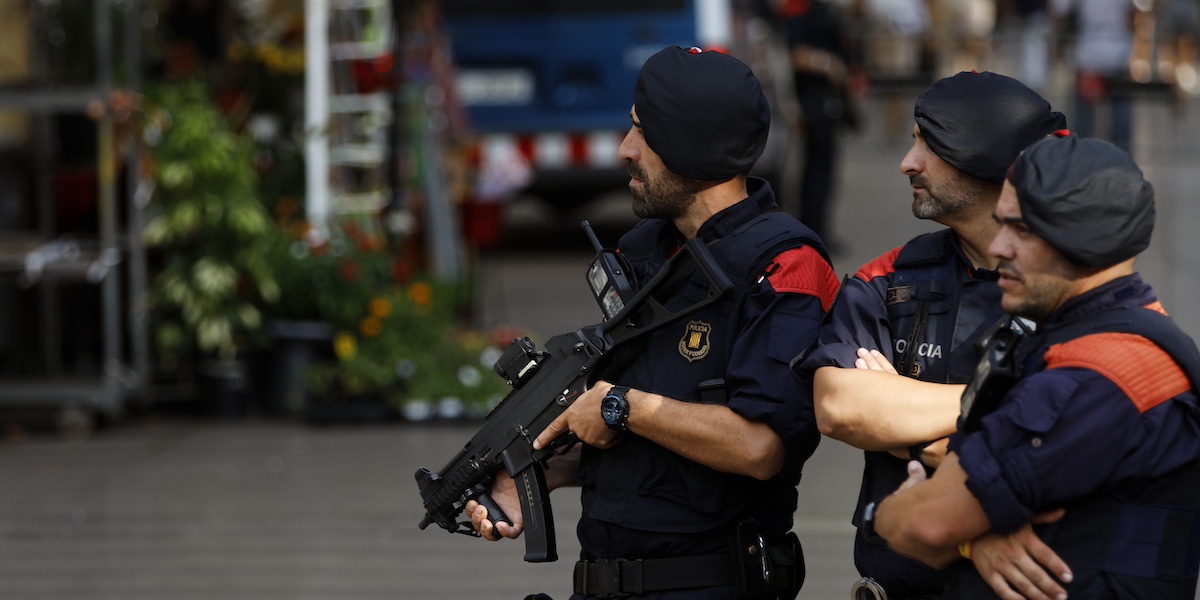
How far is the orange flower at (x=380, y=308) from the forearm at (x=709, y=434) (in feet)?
15.2

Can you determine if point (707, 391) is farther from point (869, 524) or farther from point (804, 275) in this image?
point (869, 524)

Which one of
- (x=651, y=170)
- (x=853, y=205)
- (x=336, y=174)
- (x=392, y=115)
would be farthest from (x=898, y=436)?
(x=853, y=205)

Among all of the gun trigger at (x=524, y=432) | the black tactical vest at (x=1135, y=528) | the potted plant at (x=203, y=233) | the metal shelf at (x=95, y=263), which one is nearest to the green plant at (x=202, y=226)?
the potted plant at (x=203, y=233)

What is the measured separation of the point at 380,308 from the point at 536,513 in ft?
14.6

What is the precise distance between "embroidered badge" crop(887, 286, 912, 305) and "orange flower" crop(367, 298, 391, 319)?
16.0 ft

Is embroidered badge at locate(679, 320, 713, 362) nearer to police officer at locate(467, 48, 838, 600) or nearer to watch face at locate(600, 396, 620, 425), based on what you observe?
police officer at locate(467, 48, 838, 600)

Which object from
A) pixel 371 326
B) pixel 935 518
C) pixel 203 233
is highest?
pixel 935 518

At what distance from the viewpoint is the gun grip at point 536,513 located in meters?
2.75

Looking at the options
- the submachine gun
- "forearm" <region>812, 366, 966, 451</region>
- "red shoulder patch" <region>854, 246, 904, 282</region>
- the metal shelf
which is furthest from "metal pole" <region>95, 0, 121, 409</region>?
"forearm" <region>812, 366, 966, 451</region>

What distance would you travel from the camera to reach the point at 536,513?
275cm

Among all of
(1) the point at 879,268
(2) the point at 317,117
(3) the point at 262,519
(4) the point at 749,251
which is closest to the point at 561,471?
(4) the point at 749,251

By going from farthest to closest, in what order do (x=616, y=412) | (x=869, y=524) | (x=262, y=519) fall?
(x=262, y=519) < (x=616, y=412) < (x=869, y=524)

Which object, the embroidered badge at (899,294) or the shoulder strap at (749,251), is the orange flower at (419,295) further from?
the embroidered badge at (899,294)

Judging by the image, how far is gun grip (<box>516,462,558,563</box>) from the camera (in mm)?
2746
